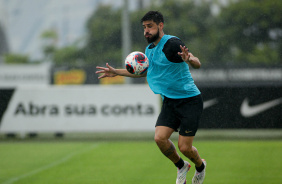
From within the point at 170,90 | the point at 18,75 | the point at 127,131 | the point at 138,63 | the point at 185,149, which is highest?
the point at 138,63

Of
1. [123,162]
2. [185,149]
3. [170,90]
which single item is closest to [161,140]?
[185,149]

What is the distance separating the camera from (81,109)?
1483cm

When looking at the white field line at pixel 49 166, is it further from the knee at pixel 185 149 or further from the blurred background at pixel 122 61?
the knee at pixel 185 149

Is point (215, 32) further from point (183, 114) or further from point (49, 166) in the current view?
point (183, 114)

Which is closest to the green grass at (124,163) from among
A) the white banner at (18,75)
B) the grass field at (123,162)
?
the grass field at (123,162)

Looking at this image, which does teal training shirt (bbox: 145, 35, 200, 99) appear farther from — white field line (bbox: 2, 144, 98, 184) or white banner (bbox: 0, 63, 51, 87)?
white banner (bbox: 0, 63, 51, 87)

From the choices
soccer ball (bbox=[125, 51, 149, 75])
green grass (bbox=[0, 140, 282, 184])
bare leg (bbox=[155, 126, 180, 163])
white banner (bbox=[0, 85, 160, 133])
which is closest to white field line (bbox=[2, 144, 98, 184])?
green grass (bbox=[0, 140, 282, 184])

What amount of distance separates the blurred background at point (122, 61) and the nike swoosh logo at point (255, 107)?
3cm

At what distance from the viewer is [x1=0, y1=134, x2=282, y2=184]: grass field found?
8156 mm

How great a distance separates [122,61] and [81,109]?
858 centimetres

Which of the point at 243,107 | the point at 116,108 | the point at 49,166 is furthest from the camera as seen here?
the point at 116,108

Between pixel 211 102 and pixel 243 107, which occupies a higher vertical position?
pixel 211 102

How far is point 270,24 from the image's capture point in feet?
137

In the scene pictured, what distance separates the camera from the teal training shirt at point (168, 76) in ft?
21.5
